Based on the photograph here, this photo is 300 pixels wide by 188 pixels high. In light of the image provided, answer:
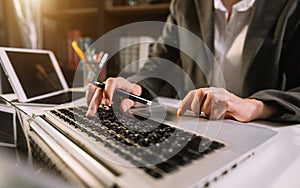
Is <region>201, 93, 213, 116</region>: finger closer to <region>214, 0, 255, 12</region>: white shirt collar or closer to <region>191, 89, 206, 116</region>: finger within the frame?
<region>191, 89, 206, 116</region>: finger

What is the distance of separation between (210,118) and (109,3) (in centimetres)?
117

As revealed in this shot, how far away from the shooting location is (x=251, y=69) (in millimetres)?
681

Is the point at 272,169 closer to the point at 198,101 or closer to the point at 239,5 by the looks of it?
the point at 198,101

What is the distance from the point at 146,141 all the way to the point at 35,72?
0.48 meters

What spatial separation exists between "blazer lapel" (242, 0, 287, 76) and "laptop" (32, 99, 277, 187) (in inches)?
12.3

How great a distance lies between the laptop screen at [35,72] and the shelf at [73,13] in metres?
0.83

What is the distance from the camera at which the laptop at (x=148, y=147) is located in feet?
0.73

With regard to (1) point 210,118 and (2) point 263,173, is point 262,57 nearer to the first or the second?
(1) point 210,118

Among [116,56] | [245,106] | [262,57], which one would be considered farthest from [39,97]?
[116,56]

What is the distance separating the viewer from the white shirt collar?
733 mm

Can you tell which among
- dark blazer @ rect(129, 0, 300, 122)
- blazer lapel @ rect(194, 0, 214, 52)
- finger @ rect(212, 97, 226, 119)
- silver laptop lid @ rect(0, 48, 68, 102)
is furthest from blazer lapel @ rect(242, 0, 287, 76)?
silver laptop lid @ rect(0, 48, 68, 102)

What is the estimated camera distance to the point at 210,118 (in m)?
0.47

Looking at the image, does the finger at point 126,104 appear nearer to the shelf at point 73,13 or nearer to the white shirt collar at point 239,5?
the white shirt collar at point 239,5

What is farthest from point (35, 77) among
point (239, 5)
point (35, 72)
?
point (239, 5)
